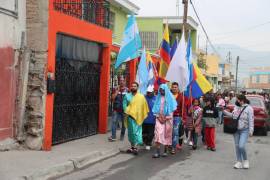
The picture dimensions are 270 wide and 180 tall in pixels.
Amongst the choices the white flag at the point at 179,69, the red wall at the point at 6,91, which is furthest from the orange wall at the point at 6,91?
the white flag at the point at 179,69

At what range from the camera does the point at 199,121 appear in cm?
1354

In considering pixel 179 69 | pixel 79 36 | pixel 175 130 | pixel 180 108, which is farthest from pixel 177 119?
pixel 79 36

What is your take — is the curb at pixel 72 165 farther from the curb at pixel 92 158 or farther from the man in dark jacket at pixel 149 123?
the man in dark jacket at pixel 149 123

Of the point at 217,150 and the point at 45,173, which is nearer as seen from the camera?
the point at 45,173

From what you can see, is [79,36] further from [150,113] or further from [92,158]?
[92,158]

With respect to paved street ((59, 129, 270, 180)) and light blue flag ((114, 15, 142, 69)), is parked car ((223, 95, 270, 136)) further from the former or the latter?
light blue flag ((114, 15, 142, 69))

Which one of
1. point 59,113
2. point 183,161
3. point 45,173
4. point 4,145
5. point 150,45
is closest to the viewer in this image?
point 45,173

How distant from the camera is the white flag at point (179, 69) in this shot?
1273 centimetres

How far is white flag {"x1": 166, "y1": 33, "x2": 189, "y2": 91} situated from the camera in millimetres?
12727

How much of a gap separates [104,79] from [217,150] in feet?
13.3

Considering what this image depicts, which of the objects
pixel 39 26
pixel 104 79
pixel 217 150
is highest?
pixel 39 26

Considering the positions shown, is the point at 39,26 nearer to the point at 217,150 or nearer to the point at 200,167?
the point at 200,167

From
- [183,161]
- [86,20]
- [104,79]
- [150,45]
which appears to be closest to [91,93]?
[104,79]

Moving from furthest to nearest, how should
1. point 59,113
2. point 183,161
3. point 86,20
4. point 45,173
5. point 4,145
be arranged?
point 86,20
point 59,113
point 183,161
point 4,145
point 45,173
